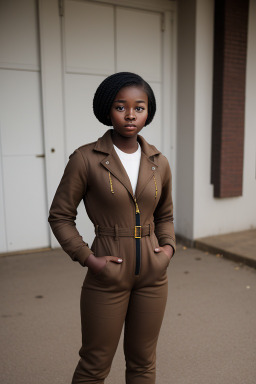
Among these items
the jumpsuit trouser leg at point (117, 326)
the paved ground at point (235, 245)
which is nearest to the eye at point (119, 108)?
the jumpsuit trouser leg at point (117, 326)

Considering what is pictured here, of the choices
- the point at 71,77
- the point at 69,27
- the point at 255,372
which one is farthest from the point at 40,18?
the point at 255,372

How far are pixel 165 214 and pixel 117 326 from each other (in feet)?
1.97

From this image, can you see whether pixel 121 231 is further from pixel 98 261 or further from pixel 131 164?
pixel 131 164

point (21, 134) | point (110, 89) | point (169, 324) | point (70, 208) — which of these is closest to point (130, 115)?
point (110, 89)

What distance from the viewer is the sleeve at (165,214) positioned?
1731mm

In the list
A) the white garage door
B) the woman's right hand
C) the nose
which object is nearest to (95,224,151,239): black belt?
the woman's right hand

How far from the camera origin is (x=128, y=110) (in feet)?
4.90

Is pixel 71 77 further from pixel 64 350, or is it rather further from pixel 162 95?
pixel 64 350

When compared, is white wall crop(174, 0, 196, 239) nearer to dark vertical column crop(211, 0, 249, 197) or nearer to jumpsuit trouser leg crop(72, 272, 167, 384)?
dark vertical column crop(211, 0, 249, 197)

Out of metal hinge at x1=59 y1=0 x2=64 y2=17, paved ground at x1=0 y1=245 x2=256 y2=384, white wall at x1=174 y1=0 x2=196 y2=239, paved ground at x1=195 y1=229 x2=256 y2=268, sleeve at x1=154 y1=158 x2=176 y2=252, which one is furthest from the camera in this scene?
white wall at x1=174 y1=0 x2=196 y2=239

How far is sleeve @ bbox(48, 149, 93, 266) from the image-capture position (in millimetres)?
1494

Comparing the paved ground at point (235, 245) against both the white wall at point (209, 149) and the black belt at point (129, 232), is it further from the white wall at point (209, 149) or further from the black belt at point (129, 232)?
the black belt at point (129, 232)

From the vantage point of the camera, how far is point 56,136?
4891 millimetres

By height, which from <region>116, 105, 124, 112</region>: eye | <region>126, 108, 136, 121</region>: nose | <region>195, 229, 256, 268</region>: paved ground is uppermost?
<region>116, 105, 124, 112</region>: eye
